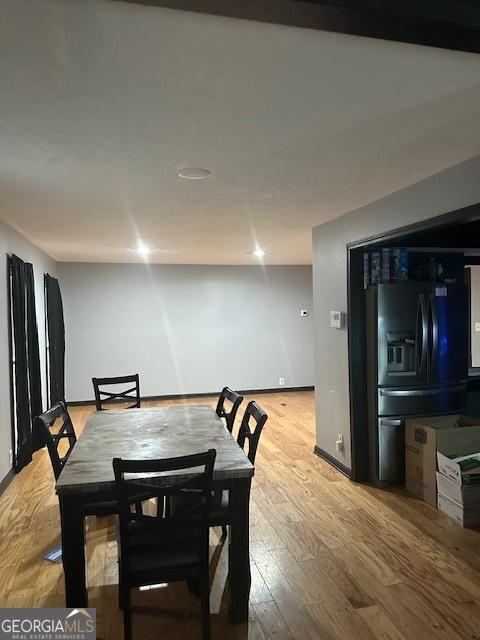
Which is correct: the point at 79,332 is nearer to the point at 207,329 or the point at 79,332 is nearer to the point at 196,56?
the point at 207,329

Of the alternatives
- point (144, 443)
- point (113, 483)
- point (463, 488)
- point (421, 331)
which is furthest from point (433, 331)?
point (113, 483)

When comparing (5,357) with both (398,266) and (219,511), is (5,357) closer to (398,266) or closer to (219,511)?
(219,511)

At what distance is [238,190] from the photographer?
2936 mm

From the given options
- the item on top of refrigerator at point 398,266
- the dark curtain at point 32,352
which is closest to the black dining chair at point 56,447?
the dark curtain at point 32,352

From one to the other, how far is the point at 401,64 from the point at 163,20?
0.79 meters

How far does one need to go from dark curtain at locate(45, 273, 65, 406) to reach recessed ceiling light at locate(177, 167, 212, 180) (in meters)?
3.74

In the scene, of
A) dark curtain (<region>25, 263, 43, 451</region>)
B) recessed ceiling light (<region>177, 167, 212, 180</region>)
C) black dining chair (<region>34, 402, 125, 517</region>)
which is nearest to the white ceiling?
recessed ceiling light (<region>177, 167, 212, 180</region>)

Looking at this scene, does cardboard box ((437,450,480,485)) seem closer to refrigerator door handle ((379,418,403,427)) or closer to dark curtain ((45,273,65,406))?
refrigerator door handle ((379,418,403,427))

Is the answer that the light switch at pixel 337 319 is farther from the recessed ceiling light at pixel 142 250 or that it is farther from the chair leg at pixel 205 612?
the recessed ceiling light at pixel 142 250

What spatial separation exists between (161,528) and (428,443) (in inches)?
90.1

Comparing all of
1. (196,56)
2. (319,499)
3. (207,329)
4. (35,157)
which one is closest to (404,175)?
(196,56)

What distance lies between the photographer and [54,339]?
19.3 feet

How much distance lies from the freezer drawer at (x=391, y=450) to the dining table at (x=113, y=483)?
1.64 meters

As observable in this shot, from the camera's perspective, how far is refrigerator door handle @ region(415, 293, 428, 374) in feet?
11.8
